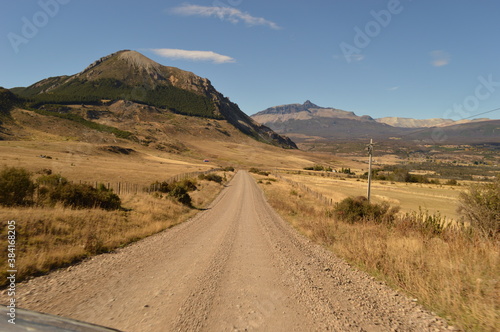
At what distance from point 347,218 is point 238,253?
1021 centimetres

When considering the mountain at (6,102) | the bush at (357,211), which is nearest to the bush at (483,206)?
the bush at (357,211)

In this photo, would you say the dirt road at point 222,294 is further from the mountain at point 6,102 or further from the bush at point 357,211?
the mountain at point 6,102

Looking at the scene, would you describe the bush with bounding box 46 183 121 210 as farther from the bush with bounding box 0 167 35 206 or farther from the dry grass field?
the dry grass field

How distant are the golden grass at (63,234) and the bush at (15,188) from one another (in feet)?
7.66

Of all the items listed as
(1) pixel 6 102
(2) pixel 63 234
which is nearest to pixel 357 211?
(2) pixel 63 234

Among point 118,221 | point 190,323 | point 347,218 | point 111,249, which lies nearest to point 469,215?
point 347,218

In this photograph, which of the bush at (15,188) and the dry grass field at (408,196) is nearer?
the bush at (15,188)

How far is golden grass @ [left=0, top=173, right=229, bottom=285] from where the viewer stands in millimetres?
7711

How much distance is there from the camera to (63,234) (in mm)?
10070

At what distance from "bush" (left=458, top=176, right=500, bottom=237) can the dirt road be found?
25.1ft

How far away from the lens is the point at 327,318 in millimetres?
5363

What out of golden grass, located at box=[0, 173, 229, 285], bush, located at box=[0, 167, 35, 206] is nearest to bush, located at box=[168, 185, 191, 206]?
golden grass, located at box=[0, 173, 229, 285]

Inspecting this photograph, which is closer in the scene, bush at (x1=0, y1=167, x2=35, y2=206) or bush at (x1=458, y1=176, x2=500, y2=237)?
bush at (x1=458, y1=176, x2=500, y2=237)

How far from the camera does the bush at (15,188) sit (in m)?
13.1
